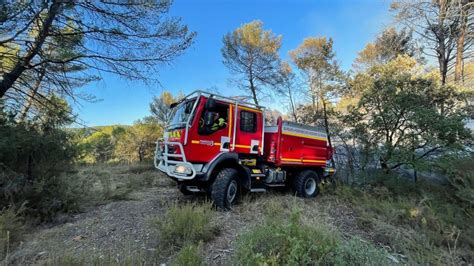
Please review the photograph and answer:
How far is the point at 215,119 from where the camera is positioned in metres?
5.14

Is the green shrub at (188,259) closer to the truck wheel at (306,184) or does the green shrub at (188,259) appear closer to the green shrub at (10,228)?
the green shrub at (10,228)

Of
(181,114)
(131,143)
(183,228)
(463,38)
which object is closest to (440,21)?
(463,38)

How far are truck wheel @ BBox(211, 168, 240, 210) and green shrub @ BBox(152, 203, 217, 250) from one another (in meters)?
1.18

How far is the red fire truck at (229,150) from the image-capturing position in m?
4.80

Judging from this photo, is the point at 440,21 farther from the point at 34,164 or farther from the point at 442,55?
the point at 34,164

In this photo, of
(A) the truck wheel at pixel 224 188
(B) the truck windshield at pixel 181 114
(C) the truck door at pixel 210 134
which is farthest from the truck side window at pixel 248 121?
(B) the truck windshield at pixel 181 114

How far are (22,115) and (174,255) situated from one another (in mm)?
4354

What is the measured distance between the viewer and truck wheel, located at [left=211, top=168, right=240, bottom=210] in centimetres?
478

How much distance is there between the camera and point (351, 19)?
28.8 feet

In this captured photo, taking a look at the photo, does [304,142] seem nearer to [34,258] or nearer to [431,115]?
[431,115]

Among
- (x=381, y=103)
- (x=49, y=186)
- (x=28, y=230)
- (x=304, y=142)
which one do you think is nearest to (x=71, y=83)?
(x=49, y=186)

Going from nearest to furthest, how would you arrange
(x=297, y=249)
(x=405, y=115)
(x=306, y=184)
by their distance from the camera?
(x=297, y=249) < (x=405, y=115) < (x=306, y=184)

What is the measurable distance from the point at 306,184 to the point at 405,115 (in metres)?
3.06

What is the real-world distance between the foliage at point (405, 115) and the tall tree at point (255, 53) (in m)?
6.33
